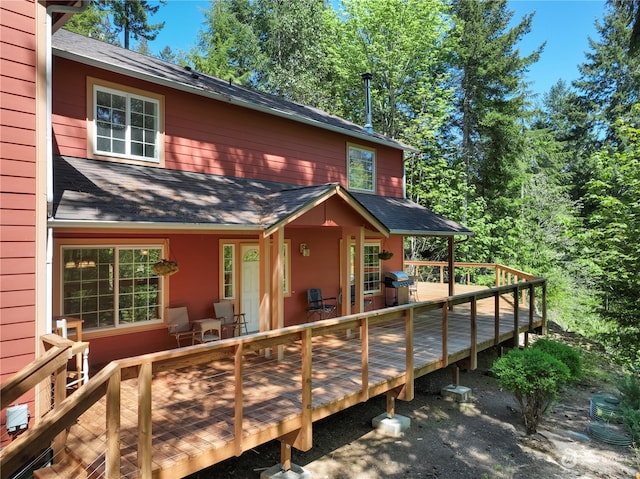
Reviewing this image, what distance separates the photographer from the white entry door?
27.5ft

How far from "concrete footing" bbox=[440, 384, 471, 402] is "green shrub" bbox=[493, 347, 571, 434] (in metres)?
1.08

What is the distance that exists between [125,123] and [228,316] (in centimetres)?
395

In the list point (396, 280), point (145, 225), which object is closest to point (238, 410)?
point (145, 225)

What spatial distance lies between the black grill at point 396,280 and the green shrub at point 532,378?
16.0ft

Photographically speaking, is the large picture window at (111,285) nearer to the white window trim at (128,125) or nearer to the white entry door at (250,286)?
the white window trim at (128,125)

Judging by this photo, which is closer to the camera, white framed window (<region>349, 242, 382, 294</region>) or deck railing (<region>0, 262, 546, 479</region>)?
deck railing (<region>0, 262, 546, 479</region>)

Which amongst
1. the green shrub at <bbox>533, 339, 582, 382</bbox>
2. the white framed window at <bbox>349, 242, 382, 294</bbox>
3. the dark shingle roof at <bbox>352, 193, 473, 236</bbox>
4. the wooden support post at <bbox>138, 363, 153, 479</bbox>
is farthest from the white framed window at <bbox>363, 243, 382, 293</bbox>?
the wooden support post at <bbox>138, 363, 153, 479</bbox>

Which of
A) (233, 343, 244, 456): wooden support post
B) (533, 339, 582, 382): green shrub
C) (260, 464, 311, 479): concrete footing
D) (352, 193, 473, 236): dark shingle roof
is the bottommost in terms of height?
(260, 464, 311, 479): concrete footing

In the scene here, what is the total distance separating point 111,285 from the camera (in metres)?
6.56

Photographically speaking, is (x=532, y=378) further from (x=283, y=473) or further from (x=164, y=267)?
(x=164, y=267)

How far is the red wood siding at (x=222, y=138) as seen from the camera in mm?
6305

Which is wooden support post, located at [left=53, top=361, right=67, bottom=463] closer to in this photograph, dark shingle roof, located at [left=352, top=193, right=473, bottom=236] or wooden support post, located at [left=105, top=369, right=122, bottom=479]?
wooden support post, located at [left=105, top=369, right=122, bottom=479]

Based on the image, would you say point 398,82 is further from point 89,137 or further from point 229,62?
point 89,137

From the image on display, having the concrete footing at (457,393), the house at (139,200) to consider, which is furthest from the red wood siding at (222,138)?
the concrete footing at (457,393)
